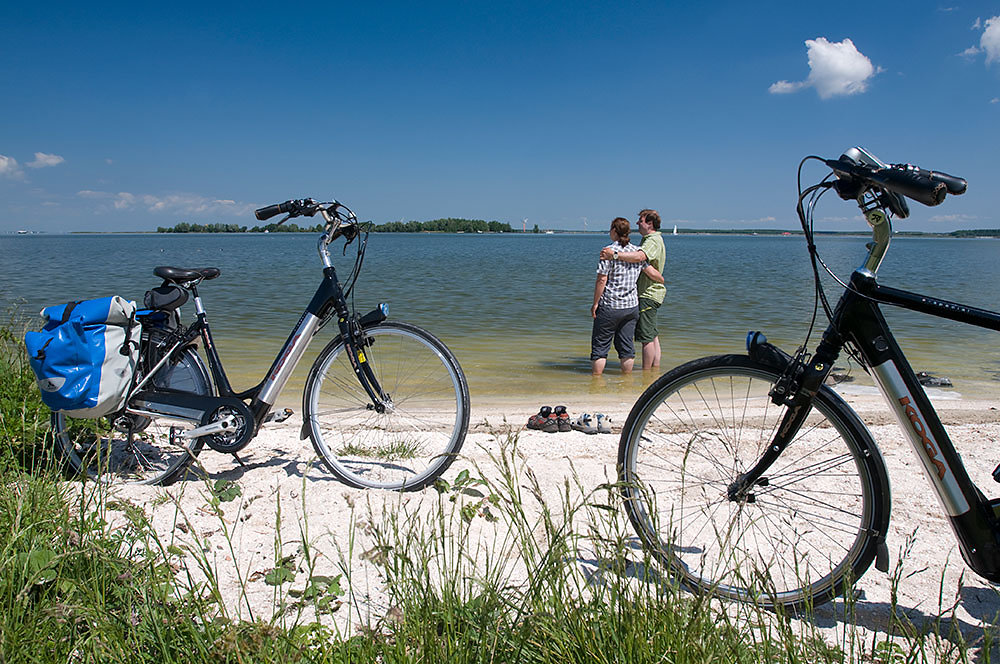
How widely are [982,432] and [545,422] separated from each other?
3328 millimetres

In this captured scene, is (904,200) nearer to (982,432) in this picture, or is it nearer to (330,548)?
(330,548)

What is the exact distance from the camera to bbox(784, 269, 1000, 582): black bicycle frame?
2246mm

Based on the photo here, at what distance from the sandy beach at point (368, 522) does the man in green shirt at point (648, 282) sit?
9.50 ft

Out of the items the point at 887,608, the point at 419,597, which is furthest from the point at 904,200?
the point at 419,597

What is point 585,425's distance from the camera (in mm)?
4949

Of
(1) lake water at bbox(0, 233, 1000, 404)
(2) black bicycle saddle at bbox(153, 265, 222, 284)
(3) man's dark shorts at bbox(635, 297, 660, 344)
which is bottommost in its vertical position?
(1) lake water at bbox(0, 233, 1000, 404)

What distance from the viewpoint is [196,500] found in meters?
3.35

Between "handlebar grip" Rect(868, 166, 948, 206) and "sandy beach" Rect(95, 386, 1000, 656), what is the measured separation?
110cm

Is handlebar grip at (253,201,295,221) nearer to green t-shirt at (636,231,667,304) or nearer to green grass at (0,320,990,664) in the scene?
green grass at (0,320,990,664)

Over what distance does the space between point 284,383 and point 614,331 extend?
5.27 metres

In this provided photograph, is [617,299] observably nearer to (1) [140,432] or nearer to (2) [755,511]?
(2) [755,511]

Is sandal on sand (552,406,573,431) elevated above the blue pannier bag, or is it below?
below

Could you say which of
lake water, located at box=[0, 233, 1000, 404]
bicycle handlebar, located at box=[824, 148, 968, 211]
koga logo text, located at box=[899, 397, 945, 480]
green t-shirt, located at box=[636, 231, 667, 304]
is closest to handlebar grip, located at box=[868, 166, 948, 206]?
bicycle handlebar, located at box=[824, 148, 968, 211]

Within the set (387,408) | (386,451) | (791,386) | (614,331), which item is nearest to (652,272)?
(614,331)
